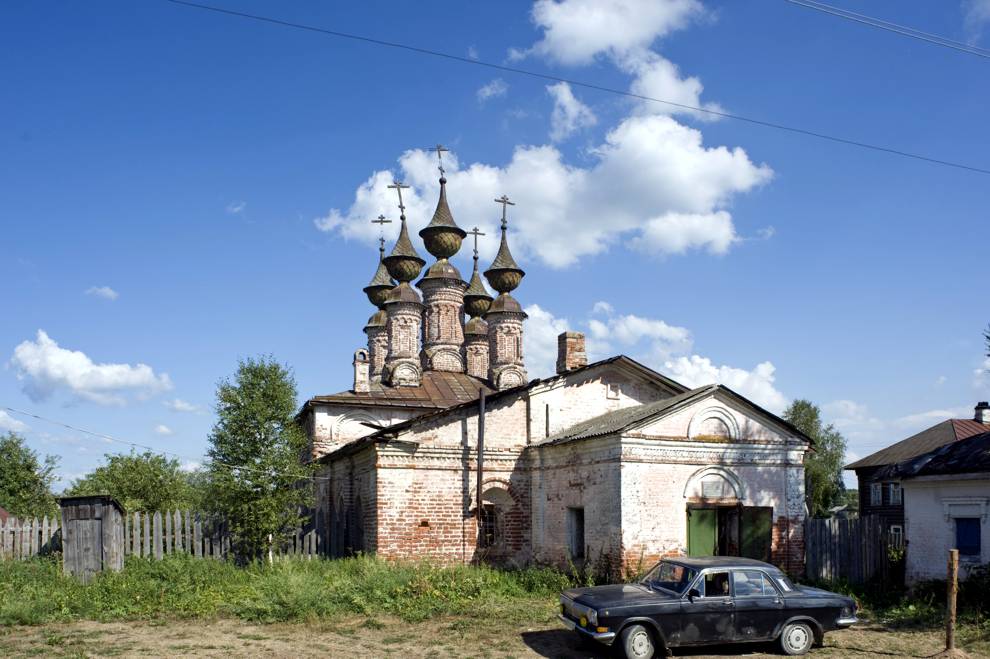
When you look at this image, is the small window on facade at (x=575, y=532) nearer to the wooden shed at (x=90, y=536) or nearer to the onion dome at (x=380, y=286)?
the wooden shed at (x=90, y=536)

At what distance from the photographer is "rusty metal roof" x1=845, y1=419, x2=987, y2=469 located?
34812 mm

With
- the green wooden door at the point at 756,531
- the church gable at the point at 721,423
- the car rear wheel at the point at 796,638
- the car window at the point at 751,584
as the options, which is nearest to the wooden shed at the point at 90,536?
the church gable at the point at 721,423

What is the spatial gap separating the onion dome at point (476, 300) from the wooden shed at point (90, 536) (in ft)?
81.2

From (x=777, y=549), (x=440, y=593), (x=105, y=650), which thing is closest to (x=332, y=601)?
(x=440, y=593)

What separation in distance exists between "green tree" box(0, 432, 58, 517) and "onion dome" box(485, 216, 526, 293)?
19641mm

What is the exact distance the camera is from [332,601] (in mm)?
14156

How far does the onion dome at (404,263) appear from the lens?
37.9 metres

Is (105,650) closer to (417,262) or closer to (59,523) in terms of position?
(59,523)

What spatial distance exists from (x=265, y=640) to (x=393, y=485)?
6.23 metres

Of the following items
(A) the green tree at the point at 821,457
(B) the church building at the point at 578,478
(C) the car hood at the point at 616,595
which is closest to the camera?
(C) the car hood at the point at 616,595

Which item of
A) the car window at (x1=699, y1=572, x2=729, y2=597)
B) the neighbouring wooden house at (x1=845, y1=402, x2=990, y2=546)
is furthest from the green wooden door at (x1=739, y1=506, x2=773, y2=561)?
the neighbouring wooden house at (x1=845, y1=402, x2=990, y2=546)

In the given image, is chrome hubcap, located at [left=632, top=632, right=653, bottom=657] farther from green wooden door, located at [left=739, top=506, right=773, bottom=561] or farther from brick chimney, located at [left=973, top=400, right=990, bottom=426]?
brick chimney, located at [left=973, top=400, right=990, bottom=426]

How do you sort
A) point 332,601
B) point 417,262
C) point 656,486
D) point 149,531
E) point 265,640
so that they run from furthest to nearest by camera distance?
point 417,262 < point 149,531 < point 656,486 < point 332,601 < point 265,640

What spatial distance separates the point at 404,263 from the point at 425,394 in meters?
9.81
